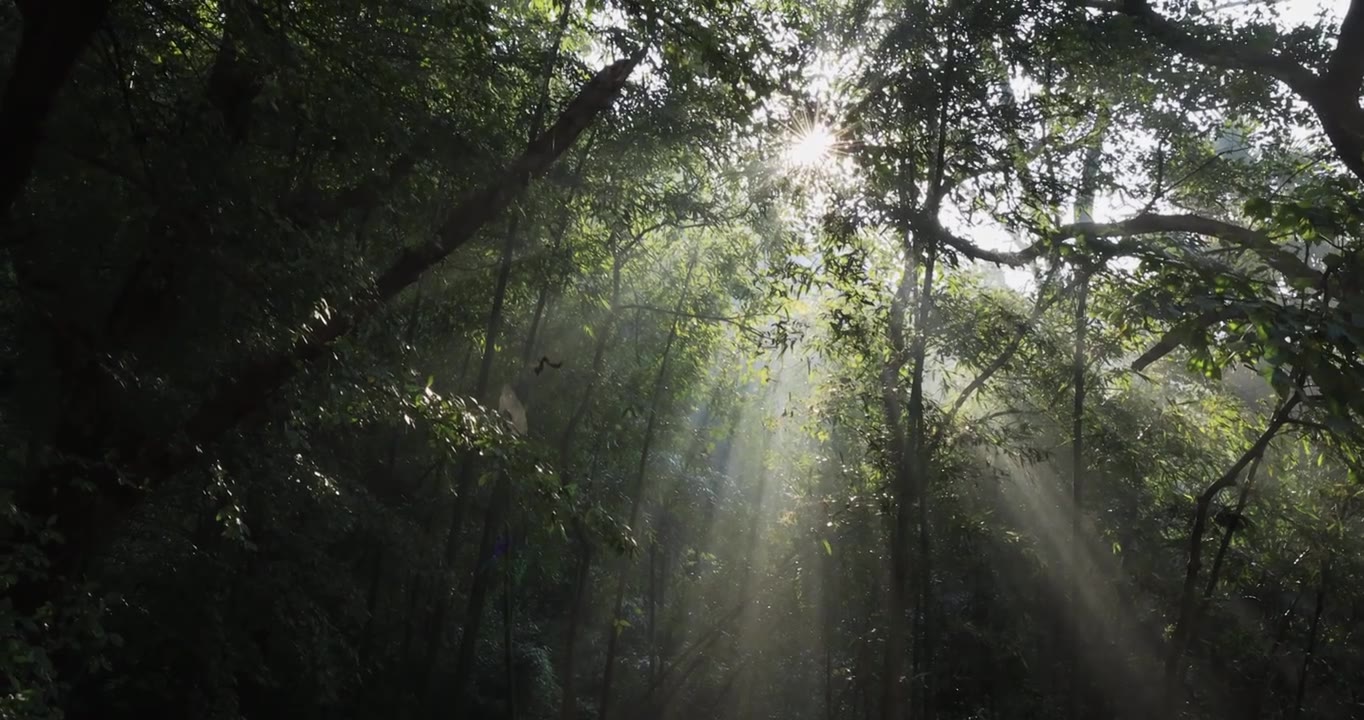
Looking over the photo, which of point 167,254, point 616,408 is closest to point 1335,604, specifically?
point 616,408

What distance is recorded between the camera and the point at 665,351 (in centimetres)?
809

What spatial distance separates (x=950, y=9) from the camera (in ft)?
14.7

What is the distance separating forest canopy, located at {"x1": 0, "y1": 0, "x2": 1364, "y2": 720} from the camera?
298 centimetres

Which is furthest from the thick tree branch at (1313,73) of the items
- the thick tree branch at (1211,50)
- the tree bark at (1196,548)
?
the tree bark at (1196,548)

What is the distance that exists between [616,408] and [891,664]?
3897 mm

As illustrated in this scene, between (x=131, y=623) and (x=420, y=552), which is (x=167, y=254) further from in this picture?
(x=420, y=552)

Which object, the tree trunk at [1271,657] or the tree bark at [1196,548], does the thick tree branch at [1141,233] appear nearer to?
the tree bark at [1196,548]

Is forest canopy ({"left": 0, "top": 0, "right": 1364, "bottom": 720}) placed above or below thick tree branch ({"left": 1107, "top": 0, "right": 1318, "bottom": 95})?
below

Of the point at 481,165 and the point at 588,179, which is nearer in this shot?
the point at 481,165

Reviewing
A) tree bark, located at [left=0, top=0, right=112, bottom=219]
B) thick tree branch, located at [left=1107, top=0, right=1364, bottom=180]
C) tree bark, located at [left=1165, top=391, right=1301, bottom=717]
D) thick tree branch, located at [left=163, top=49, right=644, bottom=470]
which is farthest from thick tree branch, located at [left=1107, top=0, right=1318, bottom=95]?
tree bark, located at [left=0, top=0, right=112, bottom=219]

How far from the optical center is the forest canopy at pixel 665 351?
2977 millimetres

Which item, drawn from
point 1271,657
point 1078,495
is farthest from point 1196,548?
point 1271,657

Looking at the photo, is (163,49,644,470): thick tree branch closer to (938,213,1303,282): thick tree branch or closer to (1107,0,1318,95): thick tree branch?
(938,213,1303,282): thick tree branch

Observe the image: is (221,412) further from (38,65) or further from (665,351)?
(665,351)
